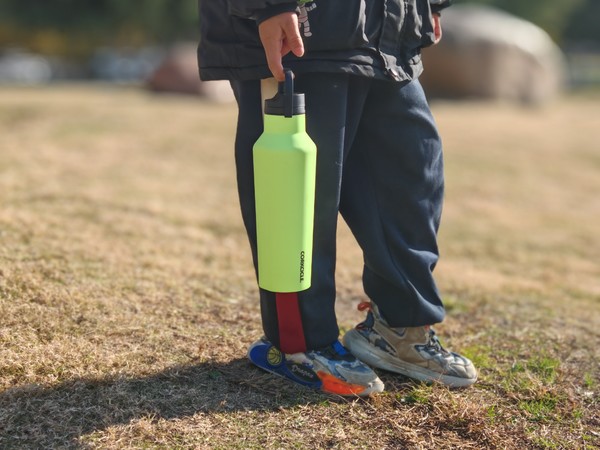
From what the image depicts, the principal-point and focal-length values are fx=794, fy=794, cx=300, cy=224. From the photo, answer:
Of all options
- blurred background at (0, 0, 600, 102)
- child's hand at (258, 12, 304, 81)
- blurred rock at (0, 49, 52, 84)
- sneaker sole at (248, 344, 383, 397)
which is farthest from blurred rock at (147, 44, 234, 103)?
blurred rock at (0, 49, 52, 84)

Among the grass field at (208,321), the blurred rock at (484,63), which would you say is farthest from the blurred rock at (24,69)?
the grass field at (208,321)

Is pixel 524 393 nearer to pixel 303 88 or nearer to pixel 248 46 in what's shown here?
pixel 303 88

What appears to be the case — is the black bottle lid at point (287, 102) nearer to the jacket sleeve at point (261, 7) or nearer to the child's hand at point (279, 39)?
the child's hand at point (279, 39)

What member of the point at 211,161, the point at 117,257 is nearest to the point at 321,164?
the point at 117,257

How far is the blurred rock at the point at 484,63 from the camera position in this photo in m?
13.2

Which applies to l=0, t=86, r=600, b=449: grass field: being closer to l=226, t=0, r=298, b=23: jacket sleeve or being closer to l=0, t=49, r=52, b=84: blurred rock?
l=226, t=0, r=298, b=23: jacket sleeve

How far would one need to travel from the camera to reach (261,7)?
2.02 m

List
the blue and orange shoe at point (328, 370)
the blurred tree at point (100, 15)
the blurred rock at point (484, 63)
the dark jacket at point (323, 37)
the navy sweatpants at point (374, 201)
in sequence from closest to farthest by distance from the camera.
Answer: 1. the dark jacket at point (323, 37)
2. the navy sweatpants at point (374, 201)
3. the blue and orange shoe at point (328, 370)
4. the blurred rock at point (484, 63)
5. the blurred tree at point (100, 15)

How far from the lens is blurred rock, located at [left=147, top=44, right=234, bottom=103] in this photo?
13.0 metres

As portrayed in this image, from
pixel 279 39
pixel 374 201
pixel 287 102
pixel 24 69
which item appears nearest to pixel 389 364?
pixel 374 201

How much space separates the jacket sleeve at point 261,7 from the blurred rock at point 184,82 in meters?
10.8

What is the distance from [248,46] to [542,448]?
1.38 meters

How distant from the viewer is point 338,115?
7.27 feet

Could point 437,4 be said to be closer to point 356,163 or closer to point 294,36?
point 356,163
